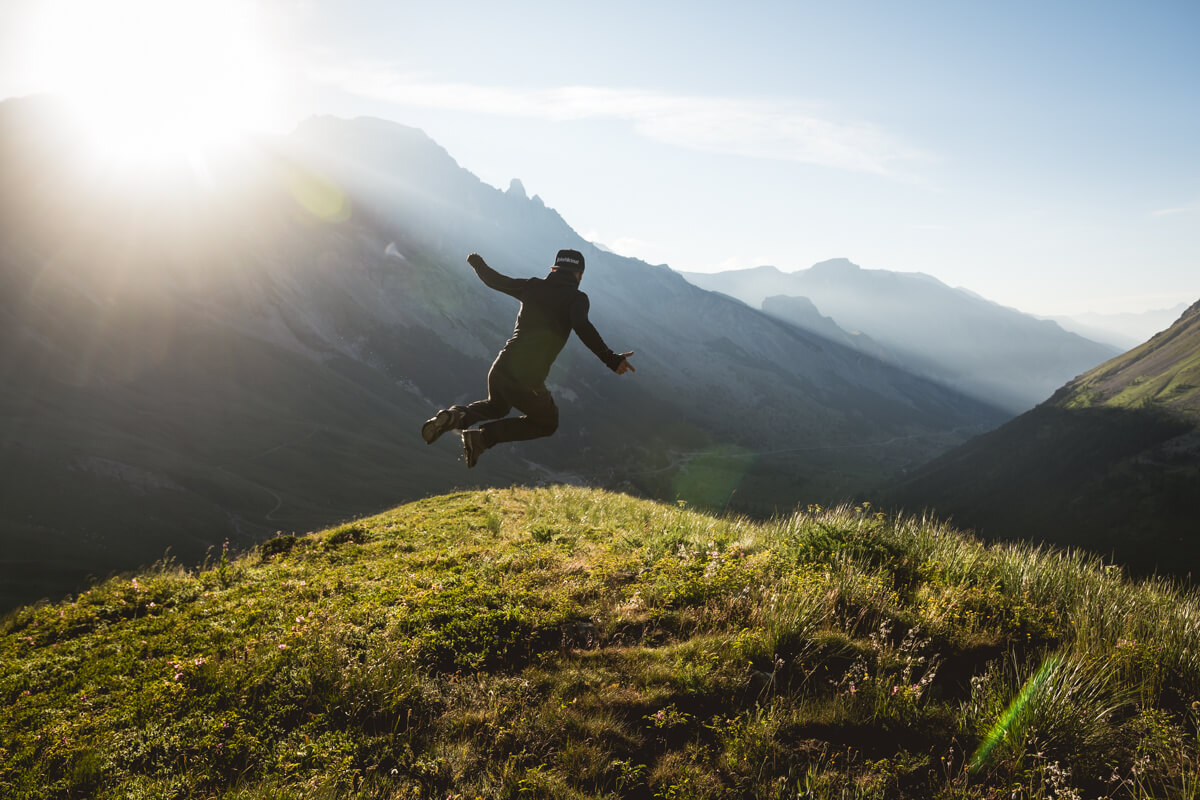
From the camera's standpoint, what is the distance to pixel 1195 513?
126 meters

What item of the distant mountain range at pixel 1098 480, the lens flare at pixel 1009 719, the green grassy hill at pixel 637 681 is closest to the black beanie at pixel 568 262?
the green grassy hill at pixel 637 681

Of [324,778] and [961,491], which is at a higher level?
[324,778]

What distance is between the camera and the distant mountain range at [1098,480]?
127 m

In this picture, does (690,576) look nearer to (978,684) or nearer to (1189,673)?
(978,684)

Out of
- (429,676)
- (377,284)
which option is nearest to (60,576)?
(429,676)

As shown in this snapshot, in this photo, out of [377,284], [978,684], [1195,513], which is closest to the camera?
[978,684]

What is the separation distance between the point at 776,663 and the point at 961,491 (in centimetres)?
19340

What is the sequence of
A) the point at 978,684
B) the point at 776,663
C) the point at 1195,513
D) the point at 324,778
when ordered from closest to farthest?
1. the point at 324,778
2. the point at 978,684
3. the point at 776,663
4. the point at 1195,513

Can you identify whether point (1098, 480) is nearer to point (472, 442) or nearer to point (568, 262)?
point (568, 262)

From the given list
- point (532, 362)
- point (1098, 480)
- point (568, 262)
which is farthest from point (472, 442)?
point (1098, 480)

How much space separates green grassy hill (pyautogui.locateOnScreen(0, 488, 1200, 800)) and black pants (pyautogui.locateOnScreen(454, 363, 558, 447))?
2.15 meters

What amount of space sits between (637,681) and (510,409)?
491 centimetres

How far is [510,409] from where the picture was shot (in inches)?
360

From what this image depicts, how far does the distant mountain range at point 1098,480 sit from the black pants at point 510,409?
13613cm
